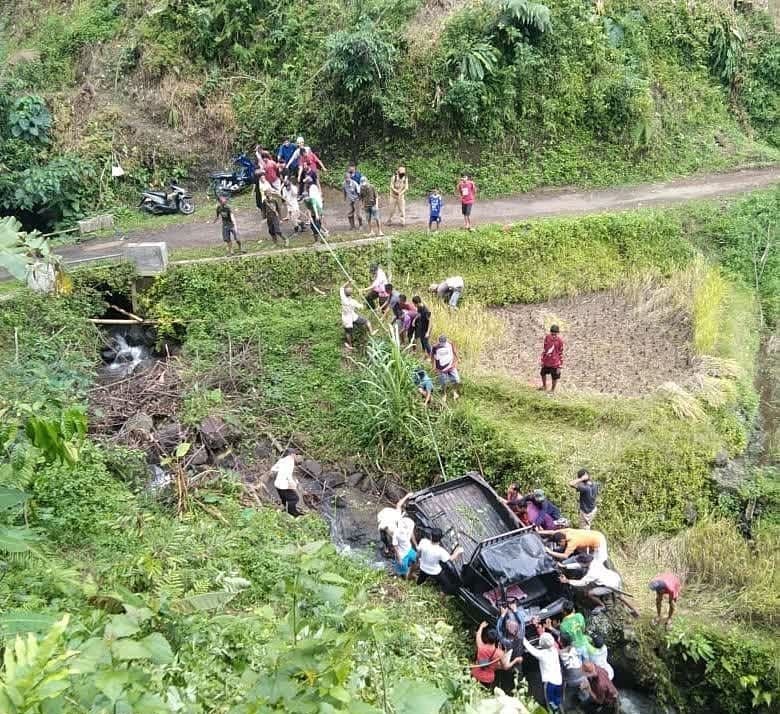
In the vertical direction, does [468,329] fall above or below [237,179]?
below

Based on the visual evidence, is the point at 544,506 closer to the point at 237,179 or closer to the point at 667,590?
the point at 667,590

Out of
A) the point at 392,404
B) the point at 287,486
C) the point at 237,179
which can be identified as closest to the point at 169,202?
the point at 237,179

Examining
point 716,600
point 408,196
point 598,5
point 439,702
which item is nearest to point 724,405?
point 716,600

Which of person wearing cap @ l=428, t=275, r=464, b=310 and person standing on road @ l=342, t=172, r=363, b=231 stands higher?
person standing on road @ l=342, t=172, r=363, b=231

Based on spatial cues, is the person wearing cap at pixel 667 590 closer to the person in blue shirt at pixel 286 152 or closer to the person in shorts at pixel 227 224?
the person in shorts at pixel 227 224

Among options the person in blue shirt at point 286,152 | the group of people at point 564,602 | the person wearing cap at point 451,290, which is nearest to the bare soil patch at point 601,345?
the person wearing cap at point 451,290

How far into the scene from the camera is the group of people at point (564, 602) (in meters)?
8.21

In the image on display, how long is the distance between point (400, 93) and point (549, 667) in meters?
13.8

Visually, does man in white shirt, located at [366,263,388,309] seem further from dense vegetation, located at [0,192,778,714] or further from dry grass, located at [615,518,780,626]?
dry grass, located at [615,518,780,626]

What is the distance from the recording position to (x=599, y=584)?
911 cm

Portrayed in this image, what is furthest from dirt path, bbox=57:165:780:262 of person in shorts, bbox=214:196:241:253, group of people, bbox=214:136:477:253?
person in shorts, bbox=214:196:241:253

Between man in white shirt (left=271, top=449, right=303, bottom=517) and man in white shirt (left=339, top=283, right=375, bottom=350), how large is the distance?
357cm

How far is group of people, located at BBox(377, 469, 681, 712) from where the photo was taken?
821 centimetres

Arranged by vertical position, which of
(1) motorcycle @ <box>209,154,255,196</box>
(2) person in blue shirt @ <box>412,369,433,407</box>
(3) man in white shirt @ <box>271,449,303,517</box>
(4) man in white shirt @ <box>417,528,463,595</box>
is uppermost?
(1) motorcycle @ <box>209,154,255,196</box>
